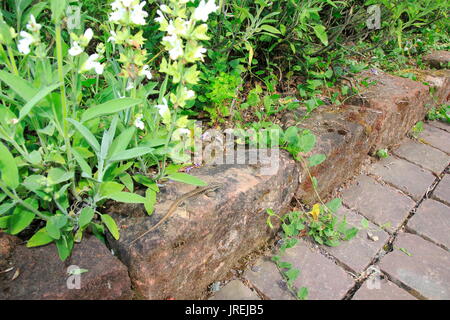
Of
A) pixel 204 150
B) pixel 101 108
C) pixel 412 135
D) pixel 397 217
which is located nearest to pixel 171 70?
pixel 101 108

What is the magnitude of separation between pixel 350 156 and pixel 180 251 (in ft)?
4.64

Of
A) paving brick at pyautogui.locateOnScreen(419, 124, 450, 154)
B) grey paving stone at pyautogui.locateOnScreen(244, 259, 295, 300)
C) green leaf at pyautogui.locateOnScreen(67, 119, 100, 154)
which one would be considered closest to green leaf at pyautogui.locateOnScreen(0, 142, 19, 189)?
green leaf at pyautogui.locateOnScreen(67, 119, 100, 154)

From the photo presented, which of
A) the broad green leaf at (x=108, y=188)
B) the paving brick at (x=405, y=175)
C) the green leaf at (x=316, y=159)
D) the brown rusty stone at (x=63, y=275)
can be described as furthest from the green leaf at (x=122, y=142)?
the paving brick at (x=405, y=175)

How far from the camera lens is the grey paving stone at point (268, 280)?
5.71ft

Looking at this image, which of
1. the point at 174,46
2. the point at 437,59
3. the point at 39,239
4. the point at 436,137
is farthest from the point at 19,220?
the point at 437,59

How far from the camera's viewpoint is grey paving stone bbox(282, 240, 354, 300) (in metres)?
1.77

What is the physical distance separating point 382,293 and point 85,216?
4.65ft

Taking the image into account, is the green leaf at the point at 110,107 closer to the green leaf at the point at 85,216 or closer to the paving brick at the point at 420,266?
the green leaf at the point at 85,216

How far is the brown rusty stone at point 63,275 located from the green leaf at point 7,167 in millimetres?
259

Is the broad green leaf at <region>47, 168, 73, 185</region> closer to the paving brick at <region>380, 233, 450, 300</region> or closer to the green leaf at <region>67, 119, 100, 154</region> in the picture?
the green leaf at <region>67, 119, 100, 154</region>

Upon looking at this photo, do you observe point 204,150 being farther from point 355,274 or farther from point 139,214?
point 355,274

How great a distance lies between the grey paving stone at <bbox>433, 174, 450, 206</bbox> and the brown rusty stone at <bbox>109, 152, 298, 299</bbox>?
110cm

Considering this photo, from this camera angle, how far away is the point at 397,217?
2.25 meters
